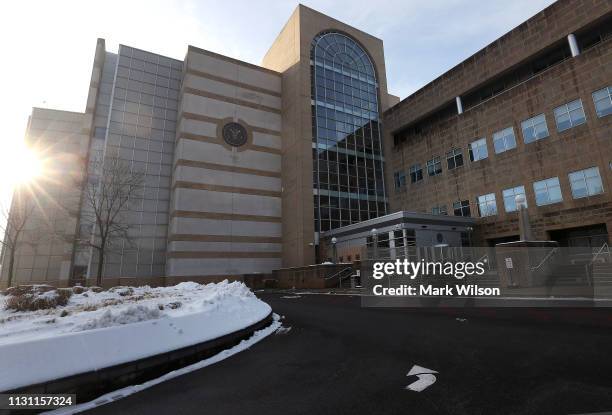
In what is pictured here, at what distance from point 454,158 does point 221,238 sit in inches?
1043

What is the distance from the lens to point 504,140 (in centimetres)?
3009

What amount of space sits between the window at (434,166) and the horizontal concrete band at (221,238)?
1904 centimetres

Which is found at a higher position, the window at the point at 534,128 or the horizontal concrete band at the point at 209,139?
the horizontal concrete band at the point at 209,139

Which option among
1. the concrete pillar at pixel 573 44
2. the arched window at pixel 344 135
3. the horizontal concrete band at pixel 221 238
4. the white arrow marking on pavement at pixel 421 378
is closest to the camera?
the white arrow marking on pavement at pixel 421 378

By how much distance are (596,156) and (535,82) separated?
822 cm

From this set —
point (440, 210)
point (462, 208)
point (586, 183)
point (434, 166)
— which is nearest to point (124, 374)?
point (586, 183)

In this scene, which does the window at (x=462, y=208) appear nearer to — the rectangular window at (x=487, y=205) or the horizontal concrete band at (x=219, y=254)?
the rectangular window at (x=487, y=205)

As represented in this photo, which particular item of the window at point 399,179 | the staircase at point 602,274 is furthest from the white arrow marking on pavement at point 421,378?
the window at point 399,179

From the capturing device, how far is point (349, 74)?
44.6 m

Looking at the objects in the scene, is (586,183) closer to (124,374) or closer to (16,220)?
(124,374)

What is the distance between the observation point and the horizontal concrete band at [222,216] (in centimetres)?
3509

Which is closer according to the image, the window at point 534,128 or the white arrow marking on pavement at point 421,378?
the white arrow marking on pavement at point 421,378

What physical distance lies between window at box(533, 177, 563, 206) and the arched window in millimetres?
17403

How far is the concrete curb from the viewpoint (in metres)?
4.16
